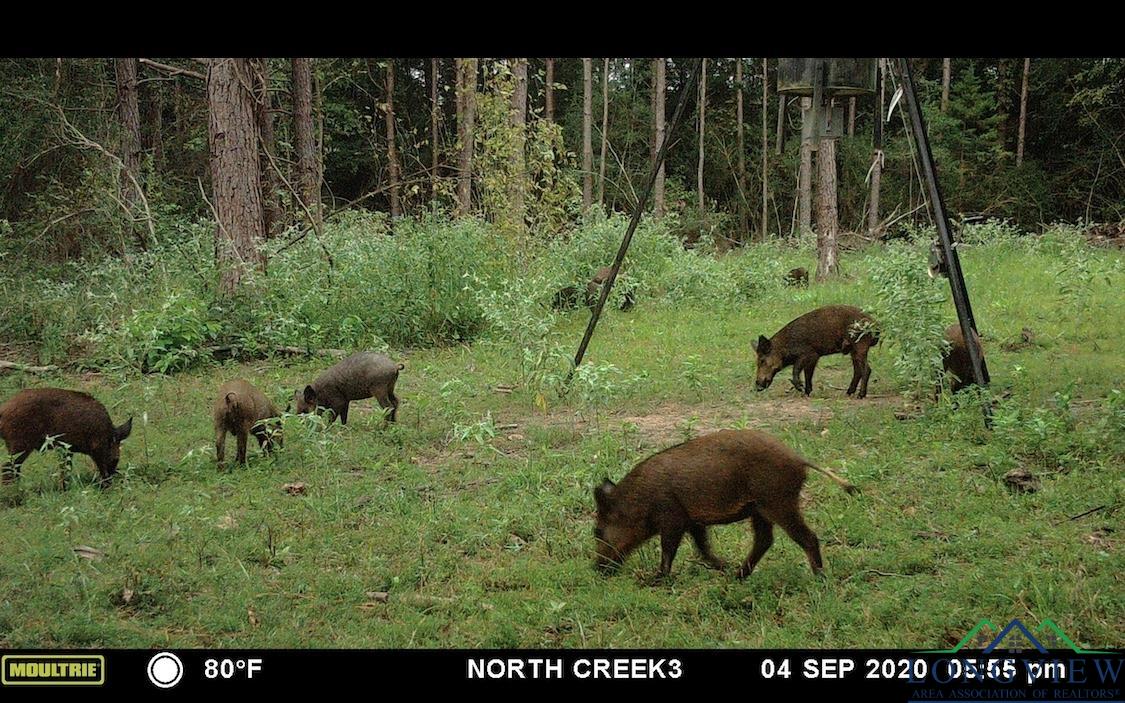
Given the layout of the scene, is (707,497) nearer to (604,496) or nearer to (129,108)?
(604,496)

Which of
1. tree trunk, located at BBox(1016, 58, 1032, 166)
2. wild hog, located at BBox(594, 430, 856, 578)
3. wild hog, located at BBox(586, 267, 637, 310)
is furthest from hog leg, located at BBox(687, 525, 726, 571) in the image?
tree trunk, located at BBox(1016, 58, 1032, 166)

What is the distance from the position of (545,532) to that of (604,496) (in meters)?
0.77

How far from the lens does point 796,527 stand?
544 centimetres

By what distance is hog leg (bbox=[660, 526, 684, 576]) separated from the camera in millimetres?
5734

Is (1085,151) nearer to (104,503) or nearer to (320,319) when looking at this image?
(320,319)

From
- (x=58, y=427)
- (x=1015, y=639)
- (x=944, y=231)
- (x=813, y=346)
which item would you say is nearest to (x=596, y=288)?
(x=813, y=346)

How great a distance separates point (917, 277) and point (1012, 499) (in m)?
3.16

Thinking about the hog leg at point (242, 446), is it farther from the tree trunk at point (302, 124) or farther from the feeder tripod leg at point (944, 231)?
the tree trunk at point (302, 124)

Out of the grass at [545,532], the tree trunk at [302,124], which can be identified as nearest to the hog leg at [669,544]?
the grass at [545,532]

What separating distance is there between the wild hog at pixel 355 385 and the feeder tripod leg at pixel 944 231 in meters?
5.49

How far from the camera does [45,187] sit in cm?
2069

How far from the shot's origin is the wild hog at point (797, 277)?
1947 cm

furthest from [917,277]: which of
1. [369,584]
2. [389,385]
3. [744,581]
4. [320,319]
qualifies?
[320,319]

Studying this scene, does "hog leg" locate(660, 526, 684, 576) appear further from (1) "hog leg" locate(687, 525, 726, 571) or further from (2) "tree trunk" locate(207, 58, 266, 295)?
(2) "tree trunk" locate(207, 58, 266, 295)
